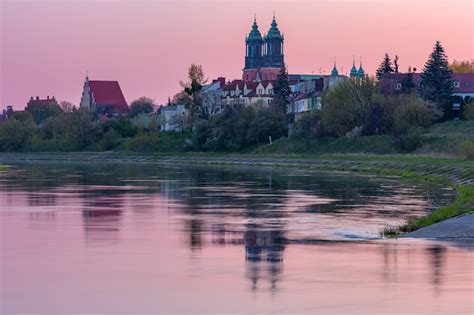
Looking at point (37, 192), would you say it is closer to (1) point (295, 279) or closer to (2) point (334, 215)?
(2) point (334, 215)

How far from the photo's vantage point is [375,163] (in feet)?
247

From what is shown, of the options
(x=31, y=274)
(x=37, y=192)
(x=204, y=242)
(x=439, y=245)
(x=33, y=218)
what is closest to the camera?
(x=31, y=274)

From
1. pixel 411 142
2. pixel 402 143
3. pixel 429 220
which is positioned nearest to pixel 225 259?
pixel 429 220

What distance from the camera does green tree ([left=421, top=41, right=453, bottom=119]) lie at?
98938 mm

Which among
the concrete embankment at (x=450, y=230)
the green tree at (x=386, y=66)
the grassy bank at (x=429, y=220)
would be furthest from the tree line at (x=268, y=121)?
the concrete embankment at (x=450, y=230)

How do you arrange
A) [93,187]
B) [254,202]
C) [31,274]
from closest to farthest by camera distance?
[31,274]
[254,202]
[93,187]

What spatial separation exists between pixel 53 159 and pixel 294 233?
100 meters

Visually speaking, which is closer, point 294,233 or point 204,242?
point 204,242

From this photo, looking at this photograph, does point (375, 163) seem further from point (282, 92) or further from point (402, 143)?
point (282, 92)

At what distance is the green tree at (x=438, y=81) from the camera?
98938mm

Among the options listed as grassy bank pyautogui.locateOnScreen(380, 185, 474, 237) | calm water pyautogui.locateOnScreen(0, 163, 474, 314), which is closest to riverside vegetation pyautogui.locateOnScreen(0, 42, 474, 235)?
calm water pyautogui.locateOnScreen(0, 163, 474, 314)

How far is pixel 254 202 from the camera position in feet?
140

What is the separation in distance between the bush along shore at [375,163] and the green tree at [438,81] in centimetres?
1628

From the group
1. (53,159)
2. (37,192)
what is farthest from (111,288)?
(53,159)
